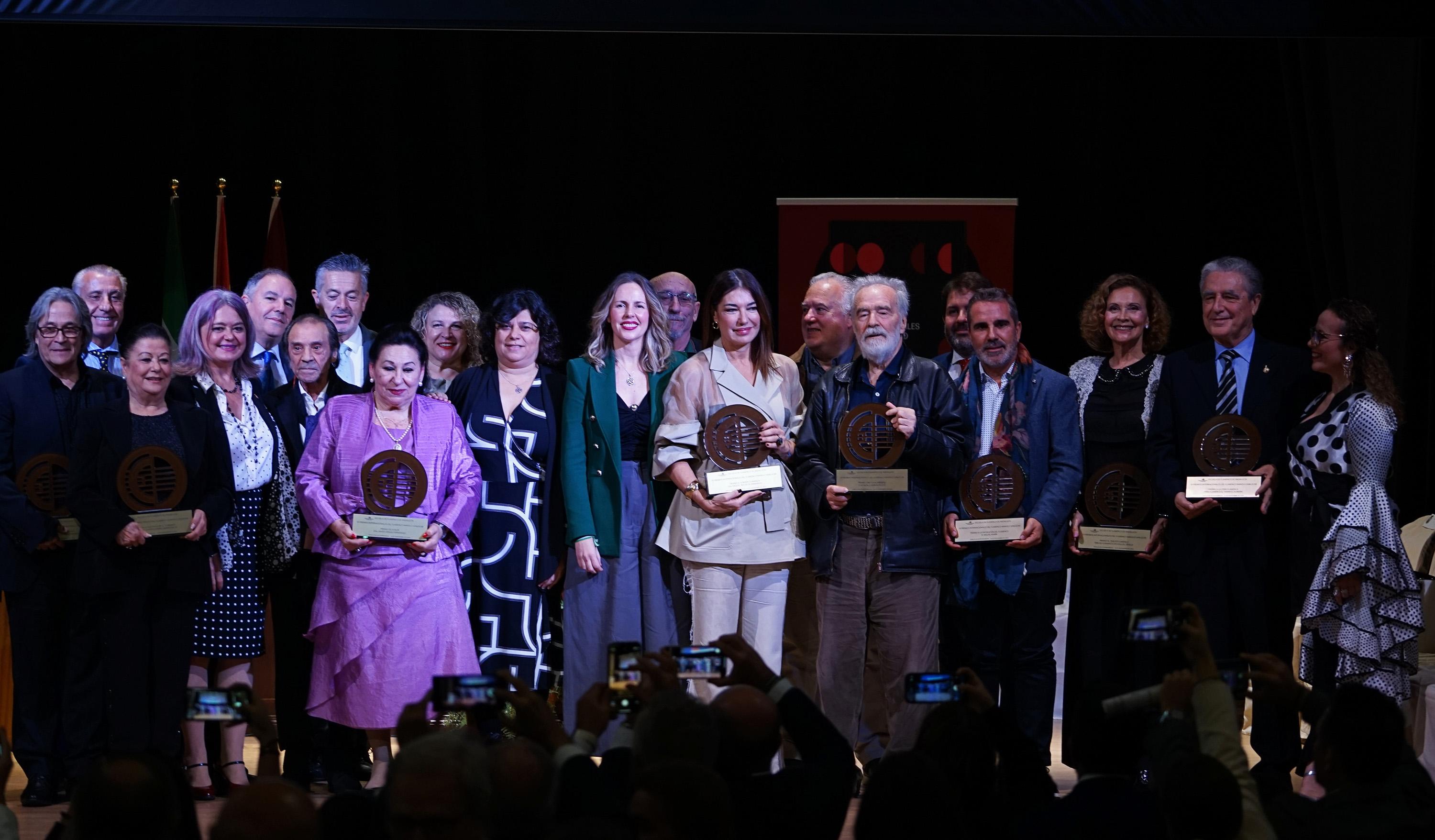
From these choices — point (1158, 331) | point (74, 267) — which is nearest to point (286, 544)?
point (1158, 331)

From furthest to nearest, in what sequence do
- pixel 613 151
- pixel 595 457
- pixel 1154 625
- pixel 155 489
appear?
pixel 613 151 → pixel 595 457 → pixel 155 489 → pixel 1154 625

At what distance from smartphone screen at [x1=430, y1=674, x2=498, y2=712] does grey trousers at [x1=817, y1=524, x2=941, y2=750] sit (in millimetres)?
2325

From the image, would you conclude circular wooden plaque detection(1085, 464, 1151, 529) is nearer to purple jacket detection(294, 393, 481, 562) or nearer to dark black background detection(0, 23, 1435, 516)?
purple jacket detection(294, 393, 481, 562)

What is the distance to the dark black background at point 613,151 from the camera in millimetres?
8477

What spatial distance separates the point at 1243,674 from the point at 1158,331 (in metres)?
2.47

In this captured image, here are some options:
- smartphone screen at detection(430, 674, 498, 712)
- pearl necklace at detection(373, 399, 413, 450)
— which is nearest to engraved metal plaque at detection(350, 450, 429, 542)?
pearl necklace at detection(373, 399, 413, 450)

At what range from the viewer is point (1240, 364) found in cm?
520

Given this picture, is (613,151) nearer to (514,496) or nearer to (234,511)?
(514,496)

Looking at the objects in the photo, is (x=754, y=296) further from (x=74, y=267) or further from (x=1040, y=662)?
(x=74, y=267)

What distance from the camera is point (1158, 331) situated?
5297 millimetres

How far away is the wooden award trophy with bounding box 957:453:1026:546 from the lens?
4.94 metres

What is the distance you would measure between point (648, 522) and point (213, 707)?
7.94 feet

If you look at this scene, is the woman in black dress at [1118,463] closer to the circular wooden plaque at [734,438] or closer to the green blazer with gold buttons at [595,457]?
the circular wooden plaque at [734,438]

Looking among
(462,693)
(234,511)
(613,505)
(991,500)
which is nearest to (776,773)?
(462,693)
